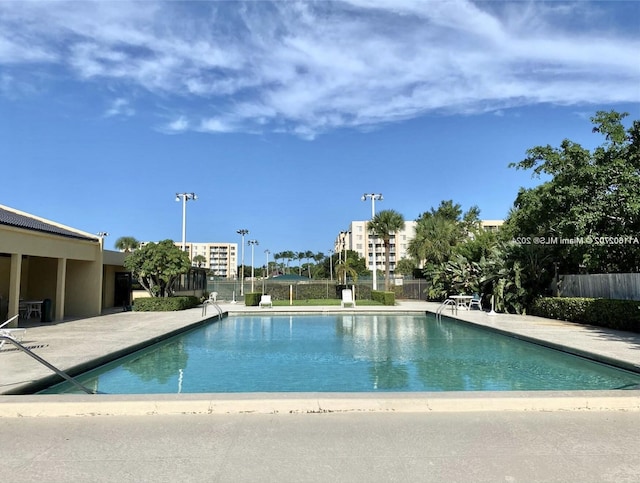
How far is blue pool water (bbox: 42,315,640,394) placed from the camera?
7051 millimetres

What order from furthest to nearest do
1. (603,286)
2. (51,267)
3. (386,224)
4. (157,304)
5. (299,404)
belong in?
(386,224) → (157,304) → (51,267) → (603,286) → (299,404)

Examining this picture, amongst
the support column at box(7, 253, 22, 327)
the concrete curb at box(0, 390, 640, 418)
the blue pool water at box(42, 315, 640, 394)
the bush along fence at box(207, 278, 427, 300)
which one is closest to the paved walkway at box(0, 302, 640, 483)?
the concrete curb at box(0, 390, 640, 418)

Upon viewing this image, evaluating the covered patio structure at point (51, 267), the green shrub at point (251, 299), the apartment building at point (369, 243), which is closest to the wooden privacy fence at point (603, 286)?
the green shrub at point (251, 299)

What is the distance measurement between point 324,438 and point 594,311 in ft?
43.9

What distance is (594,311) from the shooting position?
14.1m

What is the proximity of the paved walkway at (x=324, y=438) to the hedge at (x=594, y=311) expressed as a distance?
900 centimetres

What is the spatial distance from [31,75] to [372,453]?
14.3 m

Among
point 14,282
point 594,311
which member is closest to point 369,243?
point 594,311

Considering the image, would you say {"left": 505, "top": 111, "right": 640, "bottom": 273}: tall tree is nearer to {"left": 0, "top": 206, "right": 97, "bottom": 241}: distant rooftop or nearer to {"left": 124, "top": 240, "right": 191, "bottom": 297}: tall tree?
{"left": 124, "top": 240, "right": 191, "bottom": 297}: tall tree

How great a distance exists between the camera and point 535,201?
15938mm

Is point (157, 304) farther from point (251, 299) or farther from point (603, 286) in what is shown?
point (603, 286)

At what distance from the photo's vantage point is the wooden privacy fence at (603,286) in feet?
44.7

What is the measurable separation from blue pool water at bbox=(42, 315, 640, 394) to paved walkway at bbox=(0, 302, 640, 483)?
78.6 inches

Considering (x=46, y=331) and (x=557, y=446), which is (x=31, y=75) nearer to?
(x=46, y=331)
